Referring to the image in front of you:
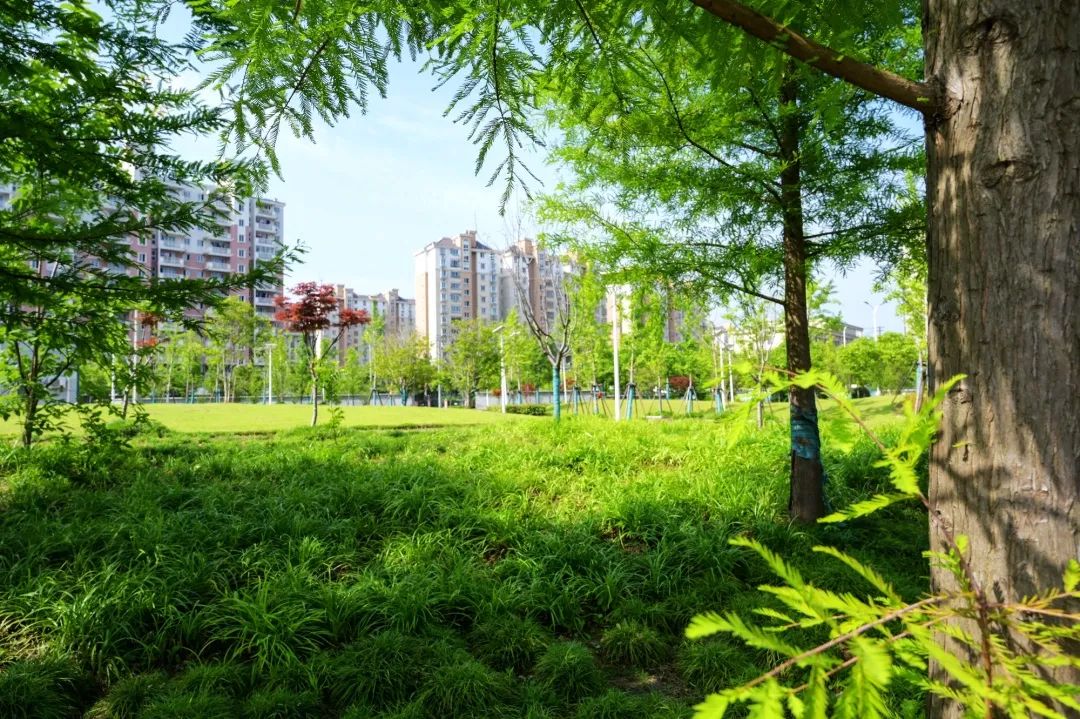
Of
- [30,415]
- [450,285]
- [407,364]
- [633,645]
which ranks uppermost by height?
[450,285]

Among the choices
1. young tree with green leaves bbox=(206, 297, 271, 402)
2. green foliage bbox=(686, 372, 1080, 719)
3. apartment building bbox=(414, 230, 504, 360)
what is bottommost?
green foliage bbox=(686, 372, 1080, 719)

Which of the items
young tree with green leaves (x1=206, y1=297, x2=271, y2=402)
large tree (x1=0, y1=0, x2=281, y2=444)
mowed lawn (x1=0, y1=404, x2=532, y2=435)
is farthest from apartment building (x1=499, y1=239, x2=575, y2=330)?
young tree with green leaves (x1=206, y1=297, x2=271, y2=402)

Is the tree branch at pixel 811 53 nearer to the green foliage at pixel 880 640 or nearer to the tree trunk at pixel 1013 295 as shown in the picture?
the tree trunk at pixel 1013 295

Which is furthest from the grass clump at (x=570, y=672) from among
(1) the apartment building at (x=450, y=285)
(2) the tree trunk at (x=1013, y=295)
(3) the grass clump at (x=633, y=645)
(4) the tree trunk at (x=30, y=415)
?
(1) the apartment building at (x=450, y=285)

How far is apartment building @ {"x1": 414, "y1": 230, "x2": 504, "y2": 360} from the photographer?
215ft

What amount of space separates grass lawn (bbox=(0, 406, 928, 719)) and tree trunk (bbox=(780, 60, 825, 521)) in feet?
0.95

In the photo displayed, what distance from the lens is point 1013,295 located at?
3.95 ft

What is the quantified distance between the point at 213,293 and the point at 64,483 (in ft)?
8.73

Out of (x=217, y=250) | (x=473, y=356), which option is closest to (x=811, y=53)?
(x=473, y=356)

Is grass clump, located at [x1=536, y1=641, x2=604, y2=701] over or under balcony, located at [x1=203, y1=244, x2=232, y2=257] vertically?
under

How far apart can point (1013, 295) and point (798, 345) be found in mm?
3933

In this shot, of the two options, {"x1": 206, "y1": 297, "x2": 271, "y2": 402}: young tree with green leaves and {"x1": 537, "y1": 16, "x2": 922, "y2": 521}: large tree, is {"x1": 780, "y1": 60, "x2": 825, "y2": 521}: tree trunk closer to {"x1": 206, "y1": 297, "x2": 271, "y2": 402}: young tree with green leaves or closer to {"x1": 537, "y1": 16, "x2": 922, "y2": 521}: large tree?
{"x1": 537, "y1": 16, "x2": 922, "y2": 521}: large tree

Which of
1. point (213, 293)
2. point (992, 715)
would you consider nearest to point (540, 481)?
point (213, 293)

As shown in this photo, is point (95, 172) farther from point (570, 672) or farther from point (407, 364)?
point (407, 364)
